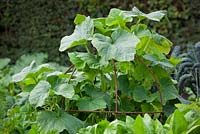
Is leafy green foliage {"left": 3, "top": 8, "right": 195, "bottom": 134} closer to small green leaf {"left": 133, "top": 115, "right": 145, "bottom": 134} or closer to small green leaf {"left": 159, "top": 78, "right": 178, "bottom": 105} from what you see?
small green leaf {"left": 159, "top": 78, "right": 178, "bottom": 105}

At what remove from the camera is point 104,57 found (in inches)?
57.5

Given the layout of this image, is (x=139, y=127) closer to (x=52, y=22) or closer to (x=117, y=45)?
(x=117, y=45)

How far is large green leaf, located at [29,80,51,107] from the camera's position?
147cm

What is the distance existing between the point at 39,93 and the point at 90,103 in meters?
0.17

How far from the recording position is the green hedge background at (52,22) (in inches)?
219

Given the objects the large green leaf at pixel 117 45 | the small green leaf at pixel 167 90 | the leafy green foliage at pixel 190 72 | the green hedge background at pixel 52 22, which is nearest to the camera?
the large green leaf at pixel 117 45

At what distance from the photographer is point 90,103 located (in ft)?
5.09

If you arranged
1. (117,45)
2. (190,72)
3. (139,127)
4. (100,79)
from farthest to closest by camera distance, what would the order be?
(190,72)
(100,79)
(117,45)
(139,127)

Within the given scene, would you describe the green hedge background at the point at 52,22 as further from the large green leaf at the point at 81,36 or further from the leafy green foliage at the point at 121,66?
the large green leaf at the point at 81,36

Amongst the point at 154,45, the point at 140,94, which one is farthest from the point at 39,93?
the point at 154,45

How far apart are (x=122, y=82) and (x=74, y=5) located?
4486mm

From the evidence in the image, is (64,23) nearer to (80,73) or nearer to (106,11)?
(106,11)

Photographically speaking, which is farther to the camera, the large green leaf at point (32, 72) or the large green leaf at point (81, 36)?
the large green leaf at point (32, 72)

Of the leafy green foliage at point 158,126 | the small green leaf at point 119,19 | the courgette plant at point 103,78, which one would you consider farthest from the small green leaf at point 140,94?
the leafy green foliage at point 158,126
